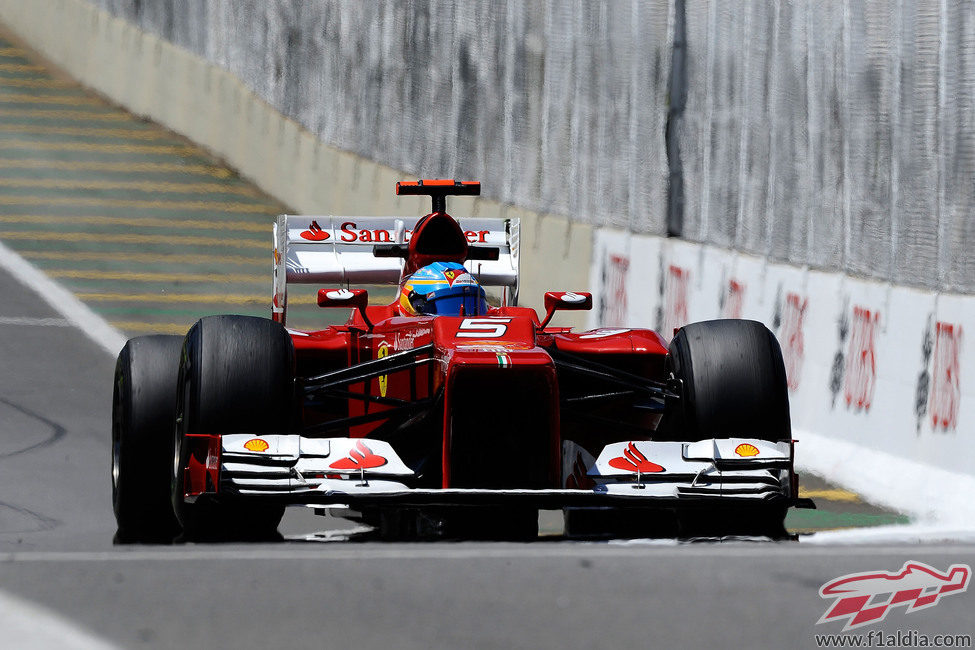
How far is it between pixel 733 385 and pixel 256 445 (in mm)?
2109

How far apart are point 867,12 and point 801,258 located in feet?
5.10

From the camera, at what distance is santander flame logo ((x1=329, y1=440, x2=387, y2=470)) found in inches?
282

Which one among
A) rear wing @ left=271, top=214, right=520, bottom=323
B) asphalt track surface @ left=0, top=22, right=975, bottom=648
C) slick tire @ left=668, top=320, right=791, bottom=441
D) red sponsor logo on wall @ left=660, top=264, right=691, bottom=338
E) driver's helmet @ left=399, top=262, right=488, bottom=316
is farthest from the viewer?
red sponsor logo on wall @ left=660, top=264, right=691, bottom=338

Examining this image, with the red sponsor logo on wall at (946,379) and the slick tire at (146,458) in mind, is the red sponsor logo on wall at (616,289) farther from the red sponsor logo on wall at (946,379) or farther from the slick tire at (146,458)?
the slick tire at (146,458)

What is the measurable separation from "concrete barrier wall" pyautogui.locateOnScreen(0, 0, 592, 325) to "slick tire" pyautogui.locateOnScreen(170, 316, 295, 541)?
7.10m

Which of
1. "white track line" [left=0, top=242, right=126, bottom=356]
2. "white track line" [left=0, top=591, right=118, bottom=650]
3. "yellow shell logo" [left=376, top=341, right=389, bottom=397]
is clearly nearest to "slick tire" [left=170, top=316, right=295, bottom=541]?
"yellow shell logo" [left=376, top=341, right=389, bottom=397]

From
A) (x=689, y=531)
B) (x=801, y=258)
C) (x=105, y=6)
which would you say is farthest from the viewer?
(x=105, y=6)

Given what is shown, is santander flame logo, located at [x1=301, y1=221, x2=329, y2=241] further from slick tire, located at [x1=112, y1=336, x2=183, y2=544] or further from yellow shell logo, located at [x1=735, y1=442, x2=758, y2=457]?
yellow shell logo, located at [x1=735, y1=442, x2=758, y2=457]

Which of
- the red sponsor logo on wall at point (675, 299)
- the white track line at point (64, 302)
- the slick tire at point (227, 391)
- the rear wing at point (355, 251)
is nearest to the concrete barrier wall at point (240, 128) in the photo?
the red sponsor logo on wall at point (675, 299)

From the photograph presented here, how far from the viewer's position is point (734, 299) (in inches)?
457

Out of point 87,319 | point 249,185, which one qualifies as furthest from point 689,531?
point 249,185

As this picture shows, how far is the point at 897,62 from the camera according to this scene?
1003cm

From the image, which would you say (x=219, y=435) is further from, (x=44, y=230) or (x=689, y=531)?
(x=44, y=230)

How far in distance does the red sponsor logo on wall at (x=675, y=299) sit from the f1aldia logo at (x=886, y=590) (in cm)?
614
